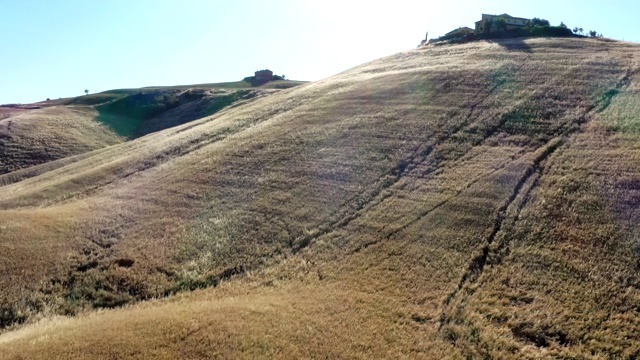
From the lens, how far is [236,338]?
→ 14664 mm

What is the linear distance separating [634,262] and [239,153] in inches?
1054

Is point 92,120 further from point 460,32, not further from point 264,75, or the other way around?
point 460,32

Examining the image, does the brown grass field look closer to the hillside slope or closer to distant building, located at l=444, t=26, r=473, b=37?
the hillside slope

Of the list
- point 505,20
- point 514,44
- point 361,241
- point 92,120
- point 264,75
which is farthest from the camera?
point 264,75

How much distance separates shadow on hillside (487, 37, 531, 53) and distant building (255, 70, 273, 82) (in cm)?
6972

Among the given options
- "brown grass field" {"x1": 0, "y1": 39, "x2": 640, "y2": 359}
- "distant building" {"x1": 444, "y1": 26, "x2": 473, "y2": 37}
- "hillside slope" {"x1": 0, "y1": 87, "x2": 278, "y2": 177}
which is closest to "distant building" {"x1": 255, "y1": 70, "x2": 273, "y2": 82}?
"hillside slope" {"x1": 0, "y1": 87, "x2": 278, "y2": 177}

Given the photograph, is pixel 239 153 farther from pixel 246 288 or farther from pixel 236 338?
pixel 236 338

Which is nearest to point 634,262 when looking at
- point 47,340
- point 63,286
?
point 47,340

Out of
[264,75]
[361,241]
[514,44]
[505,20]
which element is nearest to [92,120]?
[264,75]

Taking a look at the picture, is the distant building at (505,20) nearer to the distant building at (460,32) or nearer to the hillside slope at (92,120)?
the distant building at (460,32)

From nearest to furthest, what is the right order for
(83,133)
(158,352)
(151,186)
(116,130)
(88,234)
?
(158,352), (88,234), (151,186), (83,133), (116,130)

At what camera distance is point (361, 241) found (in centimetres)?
2209

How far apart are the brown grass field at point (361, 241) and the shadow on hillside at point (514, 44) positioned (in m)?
17.7

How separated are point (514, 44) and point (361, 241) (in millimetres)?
50622
